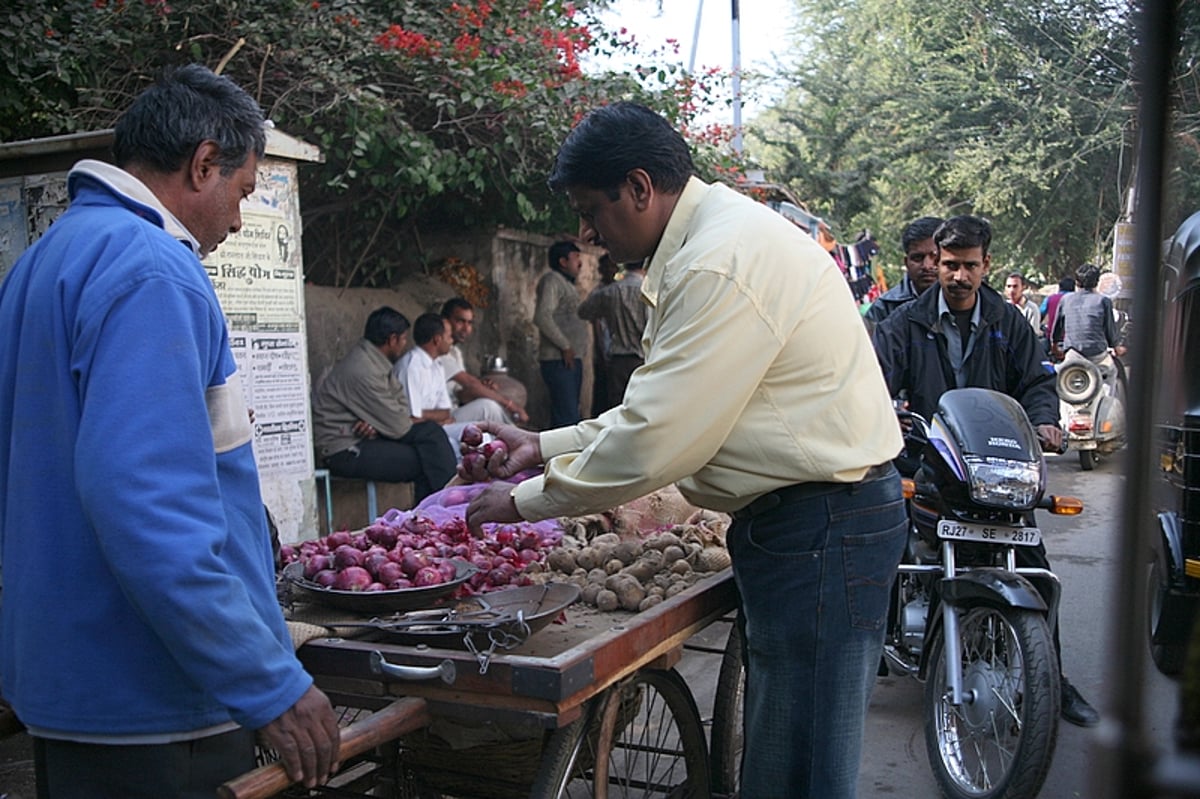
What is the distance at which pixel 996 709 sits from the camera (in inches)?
141

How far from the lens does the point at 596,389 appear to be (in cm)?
994

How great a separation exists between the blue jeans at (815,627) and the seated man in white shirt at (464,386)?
596cm

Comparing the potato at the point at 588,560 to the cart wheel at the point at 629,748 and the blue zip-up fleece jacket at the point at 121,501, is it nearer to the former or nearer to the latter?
the cart wheel at the point at 629,748

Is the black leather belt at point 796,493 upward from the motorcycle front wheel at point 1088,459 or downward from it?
upward

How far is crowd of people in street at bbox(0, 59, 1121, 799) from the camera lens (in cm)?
169

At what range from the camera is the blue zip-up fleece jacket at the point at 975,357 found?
4582 millimetres

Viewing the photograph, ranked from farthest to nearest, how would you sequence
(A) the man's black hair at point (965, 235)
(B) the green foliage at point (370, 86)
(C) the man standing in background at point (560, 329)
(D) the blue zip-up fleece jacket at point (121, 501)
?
(C) the man standing in background at point (560, 329)
(B) the green foliage at point (370, 86)
(A) the man's black hair at point (965, 235)
(D) the blue zip-up fleece jacket at point (121, 501)

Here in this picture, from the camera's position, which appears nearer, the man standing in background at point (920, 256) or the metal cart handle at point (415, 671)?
the metal cart handle at point (415, 671)

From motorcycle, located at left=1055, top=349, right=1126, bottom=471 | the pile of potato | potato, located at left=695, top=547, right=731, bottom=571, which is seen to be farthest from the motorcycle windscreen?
motorcycle, located at left=1055, top=349, right=1126, bottom=471

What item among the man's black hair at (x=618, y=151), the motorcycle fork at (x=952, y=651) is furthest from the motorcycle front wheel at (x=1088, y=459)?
the man's black hair at (x=618, y=151)

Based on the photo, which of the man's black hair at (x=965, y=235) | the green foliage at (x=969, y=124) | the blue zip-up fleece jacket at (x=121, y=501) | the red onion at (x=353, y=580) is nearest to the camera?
the blue zip-up fleece jacket at (x=121, y=501)

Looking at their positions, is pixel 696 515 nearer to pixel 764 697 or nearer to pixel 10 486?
pixel 764 697

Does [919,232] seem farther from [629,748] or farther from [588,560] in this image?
[629,748]

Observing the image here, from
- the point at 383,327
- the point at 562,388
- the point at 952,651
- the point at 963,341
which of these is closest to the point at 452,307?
the point at 383,327
